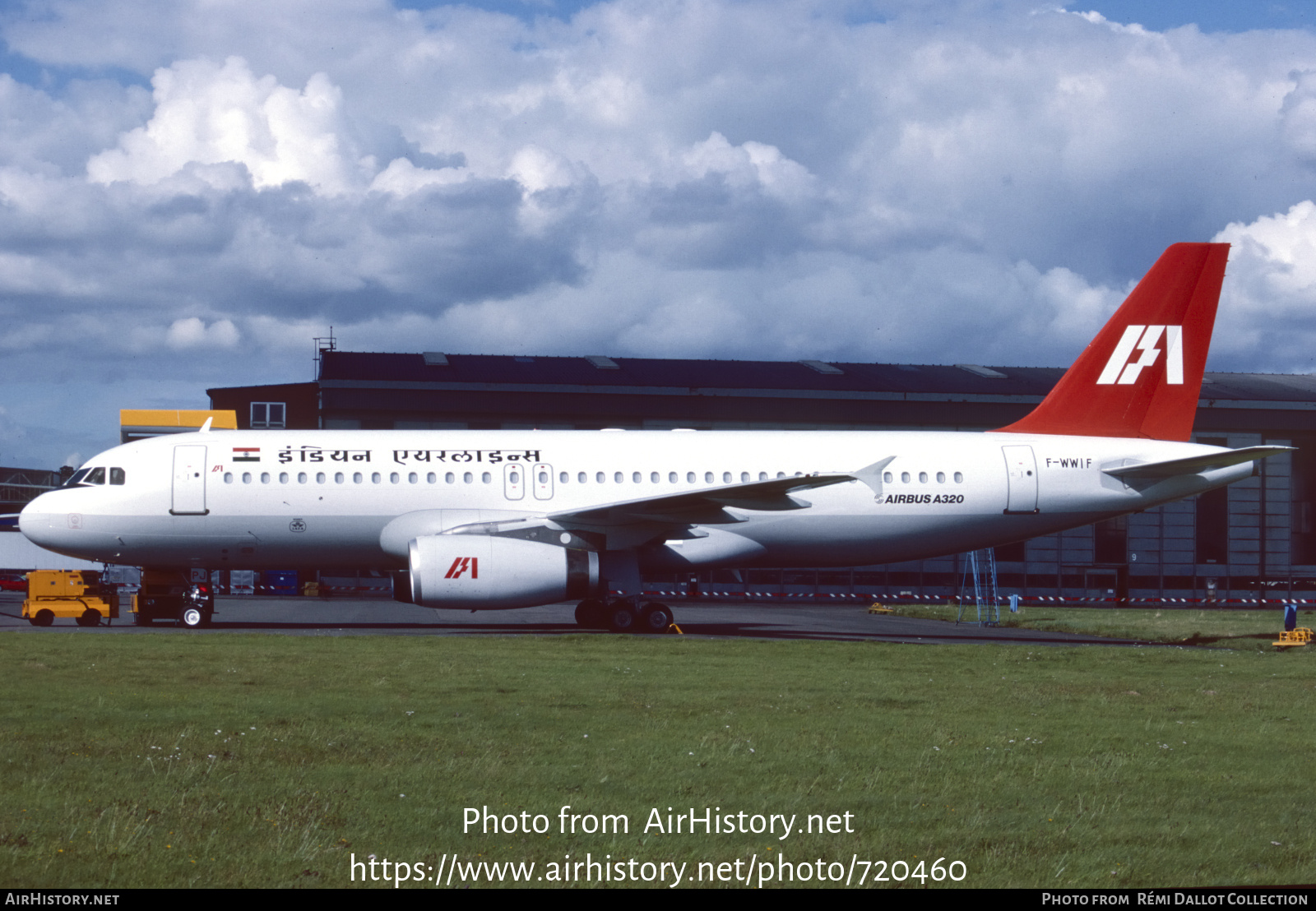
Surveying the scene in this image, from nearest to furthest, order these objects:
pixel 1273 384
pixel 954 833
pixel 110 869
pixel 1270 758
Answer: pixel 110 869 < pixel 954 833 < pixel 1270 758 < pixel 1273 384

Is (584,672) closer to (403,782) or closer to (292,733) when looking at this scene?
(292,733)

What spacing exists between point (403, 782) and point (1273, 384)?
60.1 m

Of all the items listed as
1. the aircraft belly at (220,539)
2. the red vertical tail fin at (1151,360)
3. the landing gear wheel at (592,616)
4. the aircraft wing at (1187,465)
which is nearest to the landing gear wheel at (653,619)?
the landing gear wheel at (592,616)

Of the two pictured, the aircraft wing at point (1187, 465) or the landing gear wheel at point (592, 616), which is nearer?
the aircraft wing at point (1187, 465)

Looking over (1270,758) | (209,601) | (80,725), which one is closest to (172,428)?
(209,601)

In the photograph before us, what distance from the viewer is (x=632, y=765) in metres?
8.50

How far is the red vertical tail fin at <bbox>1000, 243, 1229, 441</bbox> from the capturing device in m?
25.2

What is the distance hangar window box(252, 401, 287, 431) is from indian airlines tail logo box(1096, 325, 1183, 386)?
39.7m

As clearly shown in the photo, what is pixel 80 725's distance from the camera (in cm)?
983


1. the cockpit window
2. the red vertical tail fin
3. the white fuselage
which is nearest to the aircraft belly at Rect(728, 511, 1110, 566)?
the white fuselage

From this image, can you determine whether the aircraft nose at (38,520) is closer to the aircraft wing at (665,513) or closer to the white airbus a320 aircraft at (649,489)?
the white airbus a320 aircraft at (649,489)

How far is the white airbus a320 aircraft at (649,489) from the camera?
2275 cm

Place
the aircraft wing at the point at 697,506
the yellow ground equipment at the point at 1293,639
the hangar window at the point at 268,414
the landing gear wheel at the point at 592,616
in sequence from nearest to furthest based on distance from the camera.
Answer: the aircraft wing at the point at 697,506 < the yellow ground equipment at the point at 1293,639 < the landing gear wheel at the point at 592,616 < the hangar window at the point at 268,414

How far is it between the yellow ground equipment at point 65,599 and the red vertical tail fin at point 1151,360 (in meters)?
19.0
